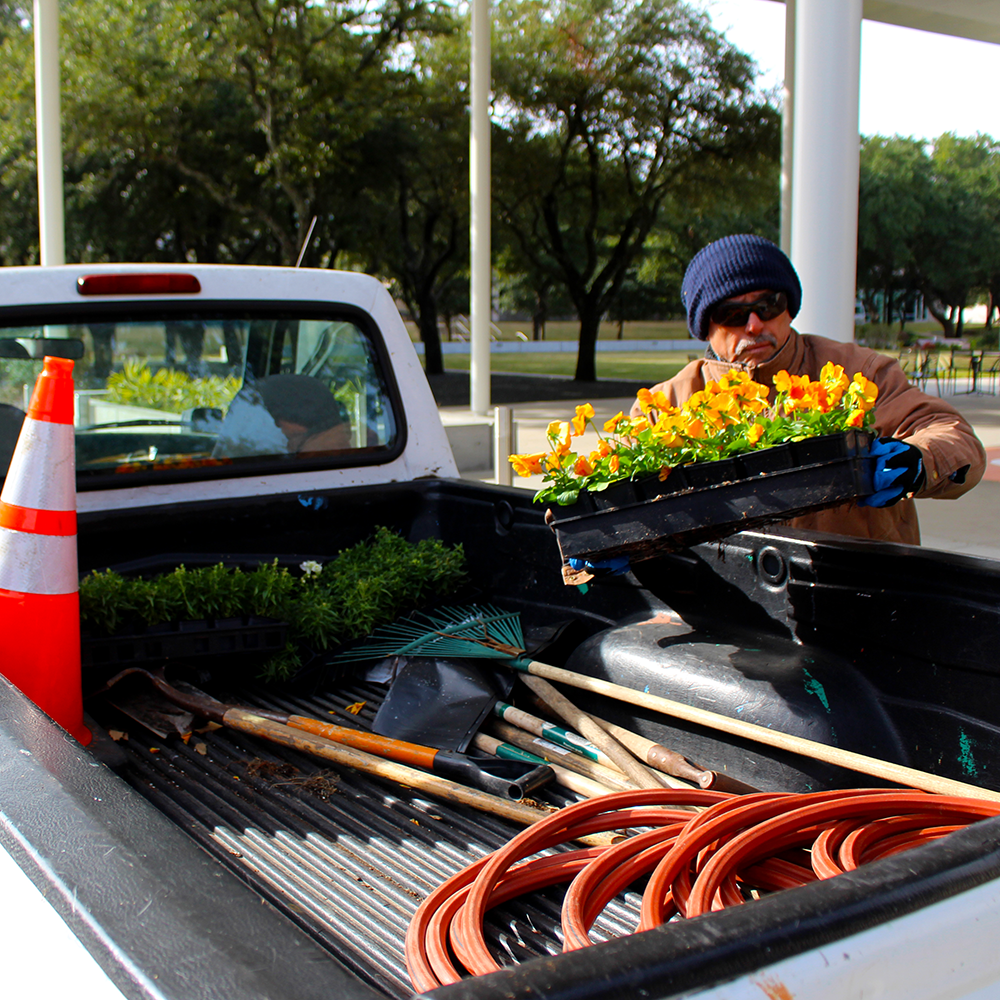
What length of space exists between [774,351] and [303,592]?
1.62 metres

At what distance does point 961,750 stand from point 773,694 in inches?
15.7

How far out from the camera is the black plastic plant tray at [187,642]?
2764 millimetres

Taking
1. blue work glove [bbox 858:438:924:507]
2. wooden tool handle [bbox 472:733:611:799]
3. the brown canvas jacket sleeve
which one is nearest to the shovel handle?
wooden tool handle [bbox 472:733:611:799]

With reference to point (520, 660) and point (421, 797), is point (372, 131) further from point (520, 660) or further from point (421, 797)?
point (421, 797)

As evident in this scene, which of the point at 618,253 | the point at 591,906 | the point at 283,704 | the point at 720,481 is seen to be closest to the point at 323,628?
the point at 283,704

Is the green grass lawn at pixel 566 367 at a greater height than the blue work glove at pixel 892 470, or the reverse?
the green grass lawn at pixel 566 367

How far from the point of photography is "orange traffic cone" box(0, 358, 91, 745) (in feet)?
7.70

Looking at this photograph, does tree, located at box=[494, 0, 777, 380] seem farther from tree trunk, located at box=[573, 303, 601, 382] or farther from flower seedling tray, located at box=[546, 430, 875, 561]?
flower seedling tray, located at box=[546, 430, 875, 561]

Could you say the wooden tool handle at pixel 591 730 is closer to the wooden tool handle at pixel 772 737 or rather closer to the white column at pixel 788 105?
the wooden tool handle at pixel 772 737

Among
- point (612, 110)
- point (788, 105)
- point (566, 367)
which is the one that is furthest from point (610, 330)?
point (788, 105)

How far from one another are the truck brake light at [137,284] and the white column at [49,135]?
778 centimetres

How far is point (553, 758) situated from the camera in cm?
256

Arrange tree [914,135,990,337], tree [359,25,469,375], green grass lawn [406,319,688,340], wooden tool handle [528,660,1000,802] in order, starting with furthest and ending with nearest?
green grass lawn [406,319,688,340], tree [914,135,990,337], tree [359,25,469,375], wooden tool handle [528,660,1000,802]

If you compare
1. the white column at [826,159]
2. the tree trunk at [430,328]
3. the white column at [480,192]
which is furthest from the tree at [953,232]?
the white column at [826,159]
